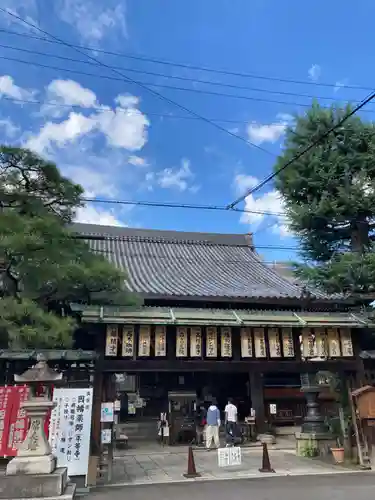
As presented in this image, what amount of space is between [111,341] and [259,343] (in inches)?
154

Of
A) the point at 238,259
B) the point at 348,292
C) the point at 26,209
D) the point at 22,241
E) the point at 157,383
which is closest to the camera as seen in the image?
the point at 22,241

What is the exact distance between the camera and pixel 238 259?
920 inches

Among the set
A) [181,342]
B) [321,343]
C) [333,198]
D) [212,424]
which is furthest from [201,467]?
[333,198]

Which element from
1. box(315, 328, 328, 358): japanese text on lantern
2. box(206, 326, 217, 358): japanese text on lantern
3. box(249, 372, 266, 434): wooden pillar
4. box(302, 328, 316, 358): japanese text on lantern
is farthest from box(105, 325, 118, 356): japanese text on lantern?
box(249, 372, 266, 434): wooden pillar

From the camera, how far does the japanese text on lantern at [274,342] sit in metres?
10.7

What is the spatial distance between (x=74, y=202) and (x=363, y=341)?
9.72m

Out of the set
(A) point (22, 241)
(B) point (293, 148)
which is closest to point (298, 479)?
(A) point (22, 241)

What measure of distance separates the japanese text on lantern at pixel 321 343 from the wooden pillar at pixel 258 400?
24.0ft

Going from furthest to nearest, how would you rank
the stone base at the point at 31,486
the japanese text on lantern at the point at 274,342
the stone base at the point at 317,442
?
the stone base at the point at 317,442
the japanese text on lantern at the point at 274,342
the stone base at the point at 31,486

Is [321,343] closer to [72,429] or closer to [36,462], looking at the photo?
[72,429]

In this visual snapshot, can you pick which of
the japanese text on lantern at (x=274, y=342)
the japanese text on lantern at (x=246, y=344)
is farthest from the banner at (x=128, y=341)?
the japanese text on lantern at (x=274, y=342)

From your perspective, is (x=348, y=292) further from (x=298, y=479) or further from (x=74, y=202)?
(x=74, y=202)

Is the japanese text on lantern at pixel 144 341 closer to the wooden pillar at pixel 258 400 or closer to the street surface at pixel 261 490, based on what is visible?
the street surface at pixel 261 490

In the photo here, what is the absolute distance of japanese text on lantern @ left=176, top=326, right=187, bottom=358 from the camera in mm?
10141
